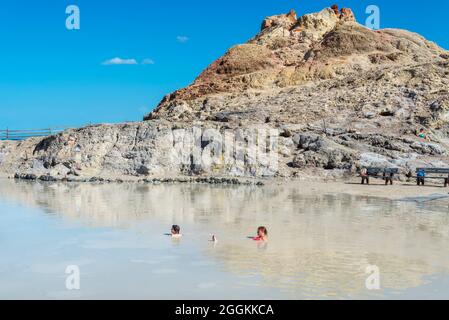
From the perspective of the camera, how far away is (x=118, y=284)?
9.55 meters

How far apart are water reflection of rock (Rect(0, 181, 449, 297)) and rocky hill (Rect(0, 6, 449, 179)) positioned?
4.66 meters

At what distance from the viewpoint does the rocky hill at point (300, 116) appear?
29.1 metres

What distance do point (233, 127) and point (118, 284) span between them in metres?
22.6

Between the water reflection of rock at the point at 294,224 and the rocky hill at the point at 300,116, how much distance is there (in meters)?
4.66

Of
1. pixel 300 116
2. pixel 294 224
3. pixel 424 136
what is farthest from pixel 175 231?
pixel 300 116

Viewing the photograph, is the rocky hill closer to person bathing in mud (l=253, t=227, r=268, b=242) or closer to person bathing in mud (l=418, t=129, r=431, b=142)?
person bathing in mud (l=418, t=129, r=431, b=142)

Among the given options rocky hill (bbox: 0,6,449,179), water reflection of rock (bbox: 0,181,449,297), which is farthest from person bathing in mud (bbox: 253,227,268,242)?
rocky hill (bbox: 0,6,449,179)

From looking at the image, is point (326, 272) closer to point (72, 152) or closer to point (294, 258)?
point (294, 258)

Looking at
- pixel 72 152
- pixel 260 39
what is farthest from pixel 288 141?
pixel 260 39

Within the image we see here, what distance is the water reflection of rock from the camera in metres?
10.2

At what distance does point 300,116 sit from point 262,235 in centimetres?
2178

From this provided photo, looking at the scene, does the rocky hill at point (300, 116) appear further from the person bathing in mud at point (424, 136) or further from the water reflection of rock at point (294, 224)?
the water reflection of rock at point (294, 224)

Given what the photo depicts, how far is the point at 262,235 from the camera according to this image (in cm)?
1282

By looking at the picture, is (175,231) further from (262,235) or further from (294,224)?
(294,224)
